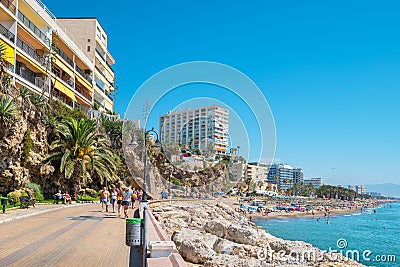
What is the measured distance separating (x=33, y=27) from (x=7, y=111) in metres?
12.2

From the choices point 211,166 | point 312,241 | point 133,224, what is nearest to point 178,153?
point 211,166

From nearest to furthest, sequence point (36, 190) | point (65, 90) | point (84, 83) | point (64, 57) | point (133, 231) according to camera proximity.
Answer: point (133, 231) < point (36, 190) < point (65, 90) < point (64, 57) < point (84, 83)

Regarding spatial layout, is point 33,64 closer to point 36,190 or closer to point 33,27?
point 33,27

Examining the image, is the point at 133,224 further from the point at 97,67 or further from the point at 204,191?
the point at 204,191

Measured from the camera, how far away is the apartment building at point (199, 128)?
37.0 meters

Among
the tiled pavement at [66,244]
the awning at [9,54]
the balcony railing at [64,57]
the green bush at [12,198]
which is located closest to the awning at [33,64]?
the awning at [9,54]

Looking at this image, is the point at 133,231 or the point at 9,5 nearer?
the point at 133,231

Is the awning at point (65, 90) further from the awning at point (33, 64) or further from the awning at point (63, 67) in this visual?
the awning at point (33, 64)

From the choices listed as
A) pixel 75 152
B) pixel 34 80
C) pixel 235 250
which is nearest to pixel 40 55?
pixel 34 80

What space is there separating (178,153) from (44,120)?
22.2 metres

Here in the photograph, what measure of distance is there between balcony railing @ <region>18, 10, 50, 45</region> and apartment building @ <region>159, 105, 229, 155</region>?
12.1m

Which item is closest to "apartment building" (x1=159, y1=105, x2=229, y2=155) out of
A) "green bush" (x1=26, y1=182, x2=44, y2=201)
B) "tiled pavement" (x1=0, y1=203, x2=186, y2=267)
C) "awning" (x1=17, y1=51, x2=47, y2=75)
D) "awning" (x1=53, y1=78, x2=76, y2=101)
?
"awning" (x1=53, y1=78, x2=76, y2=101)

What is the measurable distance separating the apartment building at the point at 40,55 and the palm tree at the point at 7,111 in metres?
3.84

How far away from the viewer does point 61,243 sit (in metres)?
10.0
